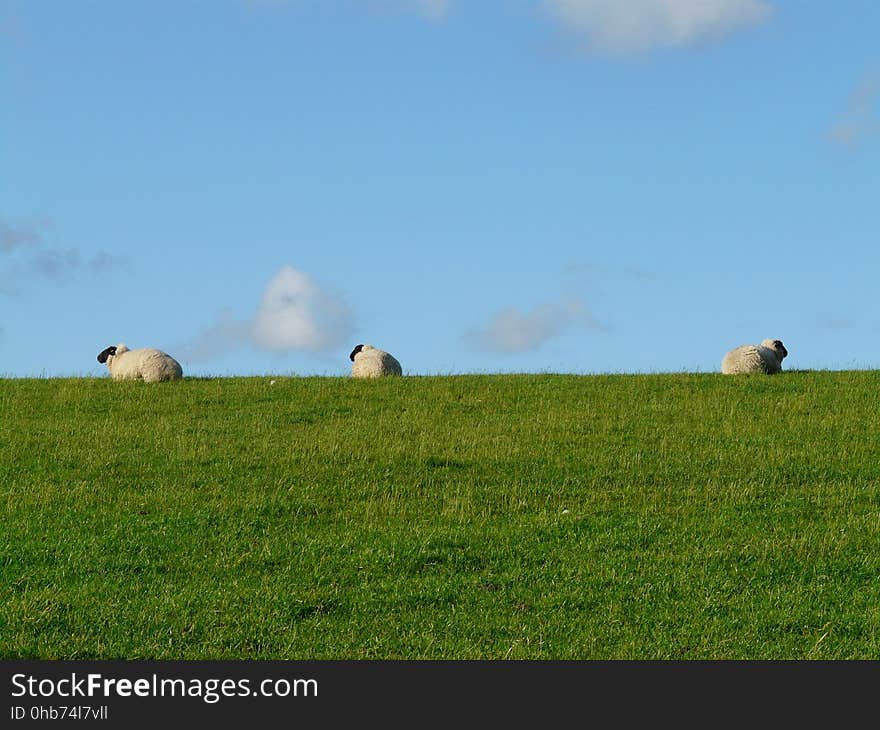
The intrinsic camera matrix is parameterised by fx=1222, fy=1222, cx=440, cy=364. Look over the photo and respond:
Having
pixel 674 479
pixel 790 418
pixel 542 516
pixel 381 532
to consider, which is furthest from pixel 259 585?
pixel 790 418

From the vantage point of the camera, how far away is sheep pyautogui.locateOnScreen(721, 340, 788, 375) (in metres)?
38.0

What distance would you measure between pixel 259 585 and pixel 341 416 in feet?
49.8

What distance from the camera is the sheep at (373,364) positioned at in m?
38.7

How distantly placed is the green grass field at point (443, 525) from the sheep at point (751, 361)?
311cm

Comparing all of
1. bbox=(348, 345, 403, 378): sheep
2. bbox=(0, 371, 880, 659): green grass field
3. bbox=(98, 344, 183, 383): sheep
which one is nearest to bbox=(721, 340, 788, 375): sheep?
bbox=(0, 371, 880, 659): green grass field

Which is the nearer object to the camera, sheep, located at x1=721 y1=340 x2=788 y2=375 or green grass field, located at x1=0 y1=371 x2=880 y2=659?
green grass field, located at x1=0 y1=371 x2=880 y2=659

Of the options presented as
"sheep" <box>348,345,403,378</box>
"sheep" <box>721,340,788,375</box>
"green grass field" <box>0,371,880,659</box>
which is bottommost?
"green grass field" <box>0,371,880,659</box>

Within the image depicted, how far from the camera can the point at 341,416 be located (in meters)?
32.4

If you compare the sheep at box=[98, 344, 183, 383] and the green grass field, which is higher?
the sheep at box=[98, 344, 183, 383]

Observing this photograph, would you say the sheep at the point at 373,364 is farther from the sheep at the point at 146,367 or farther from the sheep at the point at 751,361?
the sheep at the point at 751,361

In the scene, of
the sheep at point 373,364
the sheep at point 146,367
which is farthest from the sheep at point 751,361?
the sheep at point 146,367

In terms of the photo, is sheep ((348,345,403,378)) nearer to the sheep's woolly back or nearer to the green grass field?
the green grass field

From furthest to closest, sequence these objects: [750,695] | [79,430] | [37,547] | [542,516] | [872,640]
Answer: [79,430], [542,516], [37,547], [872,640], [750,695]

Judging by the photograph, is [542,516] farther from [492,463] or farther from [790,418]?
[790,418]
